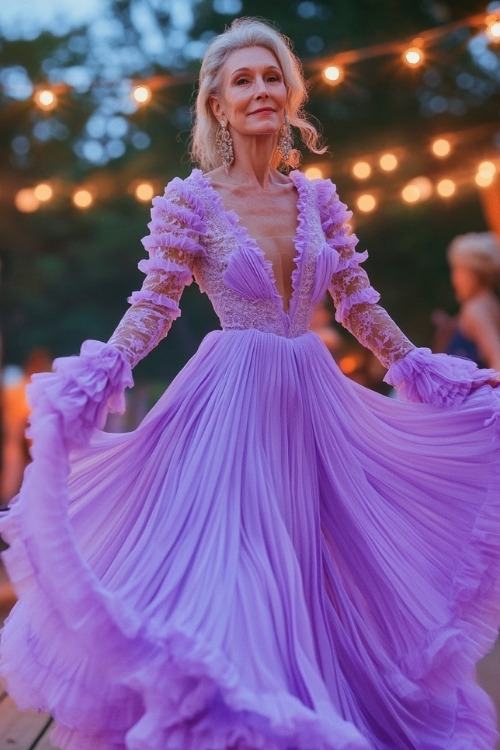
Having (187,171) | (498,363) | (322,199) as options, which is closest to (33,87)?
(498,363)

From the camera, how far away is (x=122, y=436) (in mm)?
2467

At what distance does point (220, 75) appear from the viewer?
2709 millimetres

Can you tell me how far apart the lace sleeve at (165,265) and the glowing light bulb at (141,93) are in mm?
2927

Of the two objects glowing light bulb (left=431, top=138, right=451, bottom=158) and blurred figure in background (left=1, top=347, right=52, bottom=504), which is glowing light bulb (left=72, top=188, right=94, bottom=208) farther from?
blurred figure in background (left=1, top=347, right=52, bottom=504)

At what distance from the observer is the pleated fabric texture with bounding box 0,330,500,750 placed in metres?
1.97

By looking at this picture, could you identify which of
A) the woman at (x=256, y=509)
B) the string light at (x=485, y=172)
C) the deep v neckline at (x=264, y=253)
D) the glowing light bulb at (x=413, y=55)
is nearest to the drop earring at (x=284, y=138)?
the woman at (x=256, y=509)

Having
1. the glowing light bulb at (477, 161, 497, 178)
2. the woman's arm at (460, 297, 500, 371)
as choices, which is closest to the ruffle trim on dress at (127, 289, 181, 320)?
the woman's arm at (460, 297, 500, 371)

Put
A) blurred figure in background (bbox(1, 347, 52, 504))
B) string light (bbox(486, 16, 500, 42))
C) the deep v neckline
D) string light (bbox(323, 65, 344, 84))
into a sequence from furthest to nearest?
blurred figure in background (bbox(1, 347, 52, 504)) < string light (bbox(323, 65, 344, 84)) < string light (bbox(486, 16, 500, 42)) < the deep v neckline

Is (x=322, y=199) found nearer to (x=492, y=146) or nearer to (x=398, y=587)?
(x=398, y=587)

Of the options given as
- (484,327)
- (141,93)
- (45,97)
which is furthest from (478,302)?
(45,97)

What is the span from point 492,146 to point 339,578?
26.1ft

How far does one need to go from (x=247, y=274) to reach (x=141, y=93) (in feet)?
10.3

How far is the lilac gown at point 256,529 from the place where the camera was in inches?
78.5

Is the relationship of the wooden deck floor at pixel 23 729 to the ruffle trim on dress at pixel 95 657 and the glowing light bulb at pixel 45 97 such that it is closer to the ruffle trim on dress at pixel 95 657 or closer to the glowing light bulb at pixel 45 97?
the ruffle trim on dress at pixel 95 657
